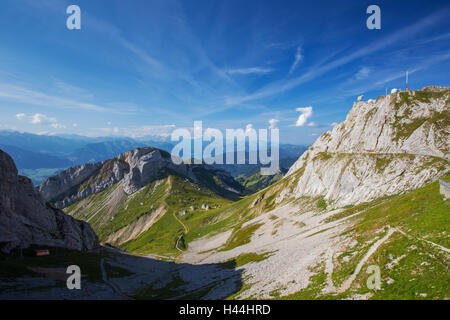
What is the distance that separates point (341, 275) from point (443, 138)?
72.2m

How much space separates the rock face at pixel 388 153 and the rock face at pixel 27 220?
98074 millimetres

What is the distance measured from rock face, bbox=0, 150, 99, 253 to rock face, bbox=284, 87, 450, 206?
98.1 meters

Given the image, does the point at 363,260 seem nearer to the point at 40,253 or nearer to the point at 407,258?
the point at 407,258

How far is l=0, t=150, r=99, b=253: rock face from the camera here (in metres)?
56.1

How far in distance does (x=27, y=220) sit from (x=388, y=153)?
12571cm

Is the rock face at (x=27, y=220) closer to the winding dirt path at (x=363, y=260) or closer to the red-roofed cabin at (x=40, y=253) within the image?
the red-roofed cabin at (x=40, y=253)

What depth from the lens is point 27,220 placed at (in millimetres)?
66375

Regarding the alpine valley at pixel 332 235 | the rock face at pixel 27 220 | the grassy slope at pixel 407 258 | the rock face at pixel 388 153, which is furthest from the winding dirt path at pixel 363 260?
the rock face at pixel 27 220

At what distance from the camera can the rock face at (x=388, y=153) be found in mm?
63375

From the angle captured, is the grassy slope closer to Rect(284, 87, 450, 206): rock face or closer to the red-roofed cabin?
Rect(284, 87, 450, 206): rock face

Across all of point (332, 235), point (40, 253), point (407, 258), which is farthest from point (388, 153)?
point (40, 253)

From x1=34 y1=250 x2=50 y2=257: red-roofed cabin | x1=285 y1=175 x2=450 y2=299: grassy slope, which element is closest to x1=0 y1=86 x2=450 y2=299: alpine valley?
x1=285 y1=175 x2=450 y2=299: grassy slope

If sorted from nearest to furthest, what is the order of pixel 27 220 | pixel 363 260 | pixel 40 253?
1. pixel 363 260
2. pixel 40 253
3. pixel 27 220
